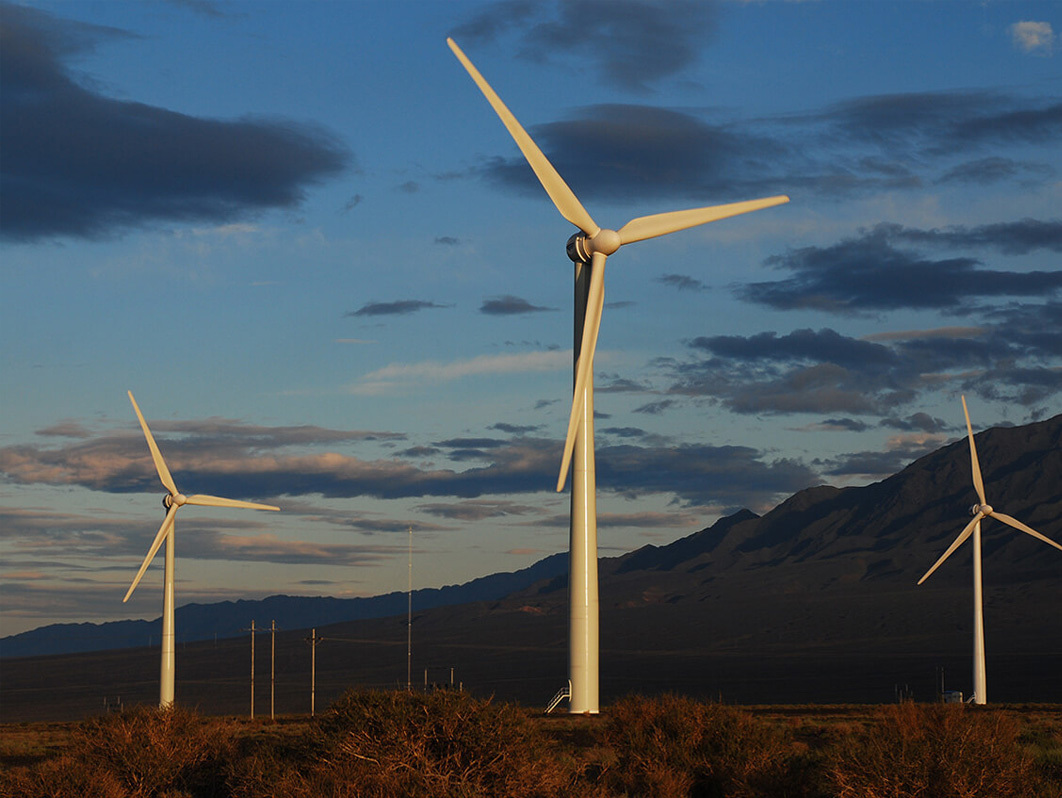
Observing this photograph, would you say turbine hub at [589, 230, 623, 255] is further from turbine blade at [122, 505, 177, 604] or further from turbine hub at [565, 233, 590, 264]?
turbine blade at [122, 505, 177, 604]

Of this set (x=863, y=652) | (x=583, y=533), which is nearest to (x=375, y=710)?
(x=583, y=533)

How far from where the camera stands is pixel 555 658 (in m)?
193

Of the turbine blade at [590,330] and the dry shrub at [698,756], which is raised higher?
the turbine blade at [590,330]

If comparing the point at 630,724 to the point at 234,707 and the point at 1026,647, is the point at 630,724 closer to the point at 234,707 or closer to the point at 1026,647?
the point at 234,707

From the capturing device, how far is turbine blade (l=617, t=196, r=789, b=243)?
4944 cm

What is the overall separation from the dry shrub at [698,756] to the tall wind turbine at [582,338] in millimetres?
11826

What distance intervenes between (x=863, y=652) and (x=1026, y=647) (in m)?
20.3

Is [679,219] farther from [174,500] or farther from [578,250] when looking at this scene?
[174,500]

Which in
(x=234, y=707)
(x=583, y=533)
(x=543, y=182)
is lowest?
(x=234, y=707)

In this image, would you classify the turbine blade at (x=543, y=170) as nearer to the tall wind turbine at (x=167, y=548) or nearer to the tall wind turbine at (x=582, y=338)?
the tall wind turbine at (x=582, y=338)

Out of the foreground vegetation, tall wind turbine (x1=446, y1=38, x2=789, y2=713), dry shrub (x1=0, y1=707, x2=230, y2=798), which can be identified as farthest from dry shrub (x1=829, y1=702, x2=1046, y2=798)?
tall wind turbine (x1=446, y1=38, x2=789, y2=713)

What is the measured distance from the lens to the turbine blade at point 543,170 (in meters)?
48.2

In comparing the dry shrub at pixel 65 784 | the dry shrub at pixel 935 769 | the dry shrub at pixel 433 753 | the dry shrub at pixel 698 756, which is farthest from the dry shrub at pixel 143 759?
the dry shrub at pixel 935 769

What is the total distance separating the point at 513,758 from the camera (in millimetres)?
27500
